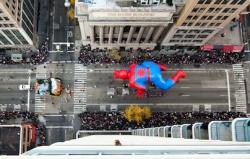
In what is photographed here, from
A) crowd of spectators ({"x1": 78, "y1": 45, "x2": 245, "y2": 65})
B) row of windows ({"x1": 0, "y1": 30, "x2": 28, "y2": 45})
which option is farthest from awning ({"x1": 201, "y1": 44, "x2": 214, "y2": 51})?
row of windows ({"x1": 0, "y1": 30, "x2": 28, "y2": 45})

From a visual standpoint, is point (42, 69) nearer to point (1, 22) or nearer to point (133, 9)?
point (1, 22)

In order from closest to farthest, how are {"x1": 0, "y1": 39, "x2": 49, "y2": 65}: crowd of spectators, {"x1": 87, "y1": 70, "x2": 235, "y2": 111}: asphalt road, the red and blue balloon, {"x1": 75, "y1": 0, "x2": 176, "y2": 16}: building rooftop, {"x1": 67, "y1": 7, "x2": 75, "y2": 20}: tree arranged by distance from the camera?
{"x1": 75, "y1": 0, "x2": 176, "y2": 16}: building rooftop
the red and blue balloon
{"x1": 67, "y1": 7, "x2": 75, "y2": 20}: tree
{"x1": 87, "y1": 70, "x2": 235, "y2": 111}: asphalt road
{"x1": 0, "y1": 39, "x2": 49, "y2": 65}: crowd of spectators

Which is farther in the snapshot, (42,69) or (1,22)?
(42,69)

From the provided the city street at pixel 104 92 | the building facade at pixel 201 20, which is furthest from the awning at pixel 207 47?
the city street at pixel 104 92

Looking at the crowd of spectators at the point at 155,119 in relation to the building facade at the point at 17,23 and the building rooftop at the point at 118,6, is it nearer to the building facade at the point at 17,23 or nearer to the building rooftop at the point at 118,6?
the building facade at the point at 17,23

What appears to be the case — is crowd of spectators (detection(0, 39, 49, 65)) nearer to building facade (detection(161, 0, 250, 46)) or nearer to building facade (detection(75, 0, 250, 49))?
building facade (detection(75, 0, 250, 49))

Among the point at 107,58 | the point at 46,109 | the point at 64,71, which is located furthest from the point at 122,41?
the point at 46,109
